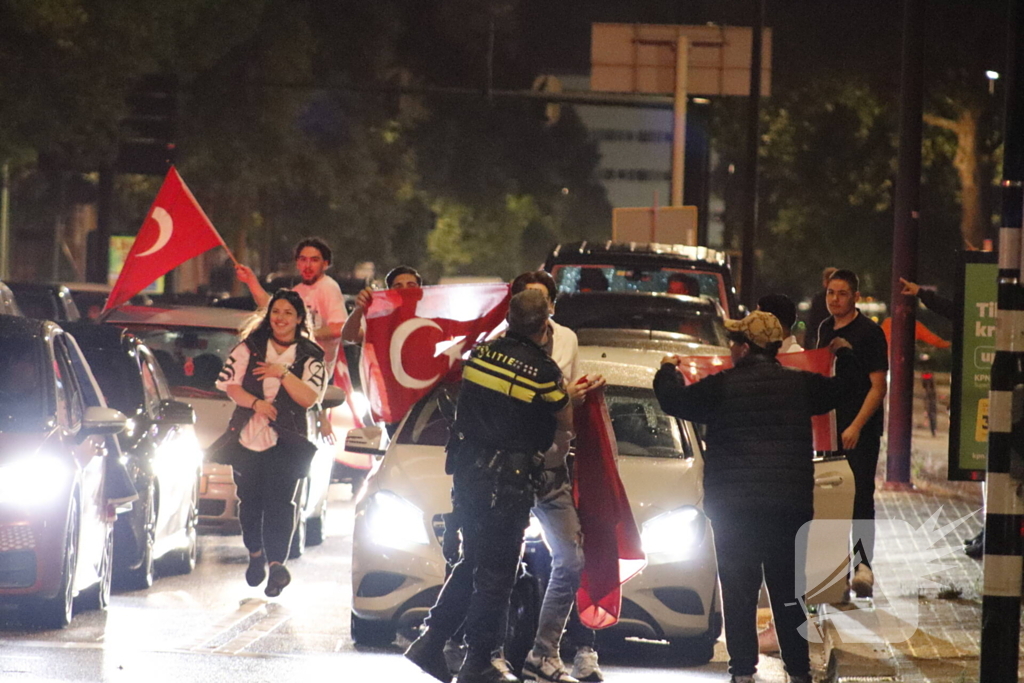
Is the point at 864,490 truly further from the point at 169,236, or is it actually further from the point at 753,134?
the point at 753,134

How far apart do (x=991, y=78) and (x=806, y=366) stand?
94.8 ft

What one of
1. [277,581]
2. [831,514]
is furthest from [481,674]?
[277,581]

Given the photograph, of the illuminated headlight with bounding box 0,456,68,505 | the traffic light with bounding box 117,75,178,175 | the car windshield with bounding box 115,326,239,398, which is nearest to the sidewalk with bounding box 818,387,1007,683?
the illuminated headlight with bounding box 0,456,68,505

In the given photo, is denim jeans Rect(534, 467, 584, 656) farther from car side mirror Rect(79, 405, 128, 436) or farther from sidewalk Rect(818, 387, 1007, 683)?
car side mirror Rect(79, 405, 128, 436)

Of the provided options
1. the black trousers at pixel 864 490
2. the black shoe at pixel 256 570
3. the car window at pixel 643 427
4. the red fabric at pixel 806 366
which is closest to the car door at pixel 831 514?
the car window at pixel 643 427

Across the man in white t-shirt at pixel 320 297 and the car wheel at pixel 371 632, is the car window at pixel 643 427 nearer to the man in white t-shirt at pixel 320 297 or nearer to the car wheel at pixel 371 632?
the car wheel at pixel 371 632

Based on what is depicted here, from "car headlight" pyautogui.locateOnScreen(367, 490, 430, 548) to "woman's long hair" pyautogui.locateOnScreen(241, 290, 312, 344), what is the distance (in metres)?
2.05

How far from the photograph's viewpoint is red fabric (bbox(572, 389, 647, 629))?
28.0 ft

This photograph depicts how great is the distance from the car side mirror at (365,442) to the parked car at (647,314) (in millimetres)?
4086

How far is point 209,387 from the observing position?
45.8 feet

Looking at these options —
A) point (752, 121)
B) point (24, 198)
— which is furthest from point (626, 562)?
point (24, 198)

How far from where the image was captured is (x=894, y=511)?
1648cm

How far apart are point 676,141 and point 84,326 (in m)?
16.8

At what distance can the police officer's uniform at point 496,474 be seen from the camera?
7934 mm
